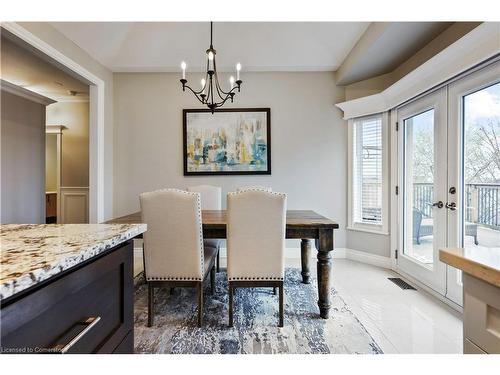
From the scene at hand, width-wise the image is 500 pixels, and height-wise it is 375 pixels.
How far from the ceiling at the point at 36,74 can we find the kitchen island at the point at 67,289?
2.82 m

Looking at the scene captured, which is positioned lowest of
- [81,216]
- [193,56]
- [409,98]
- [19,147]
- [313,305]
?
[313,305]

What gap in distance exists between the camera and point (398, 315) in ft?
7.02

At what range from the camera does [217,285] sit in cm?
272

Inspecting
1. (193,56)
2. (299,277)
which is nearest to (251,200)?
(299,277)

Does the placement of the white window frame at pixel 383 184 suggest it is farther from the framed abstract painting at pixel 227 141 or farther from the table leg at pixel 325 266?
the table leg at pixel 325 266

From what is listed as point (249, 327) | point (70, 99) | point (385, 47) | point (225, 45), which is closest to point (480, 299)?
point (249, 327)

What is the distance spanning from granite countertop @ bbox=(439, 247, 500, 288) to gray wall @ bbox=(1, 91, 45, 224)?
191 inches

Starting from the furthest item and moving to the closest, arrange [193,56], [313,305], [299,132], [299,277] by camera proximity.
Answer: [299,132]
[193,56]
[299,277]
[313,305]

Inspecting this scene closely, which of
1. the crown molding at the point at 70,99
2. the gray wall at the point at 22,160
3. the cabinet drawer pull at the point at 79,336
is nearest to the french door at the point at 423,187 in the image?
the cabinet drawer pull at the point at 79,336

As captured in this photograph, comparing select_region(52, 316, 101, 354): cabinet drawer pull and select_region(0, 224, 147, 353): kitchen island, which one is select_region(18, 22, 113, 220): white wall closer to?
select_region(0, 224, 147, 353): kitchen island

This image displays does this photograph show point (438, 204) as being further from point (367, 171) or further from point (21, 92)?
point (21, 92)

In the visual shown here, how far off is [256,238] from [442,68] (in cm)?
229

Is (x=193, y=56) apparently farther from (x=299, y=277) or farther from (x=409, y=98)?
(x=299, y=277)
